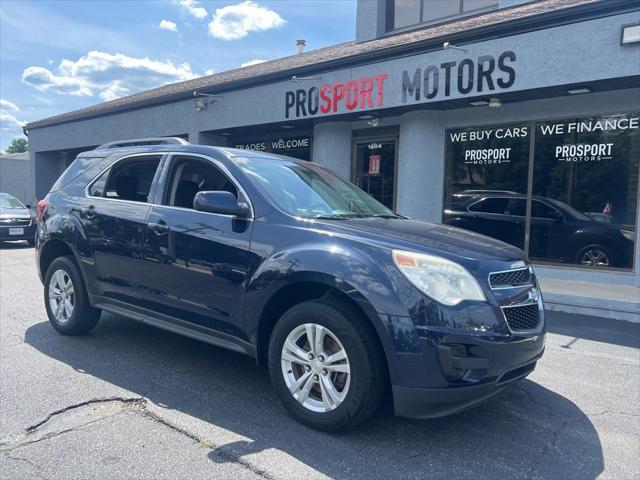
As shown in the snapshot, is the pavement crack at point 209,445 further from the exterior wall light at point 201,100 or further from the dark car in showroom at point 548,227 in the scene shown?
the exterior wall light at point 201,100

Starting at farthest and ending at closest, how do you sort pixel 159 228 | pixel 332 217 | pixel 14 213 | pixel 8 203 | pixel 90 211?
pixel 8 203 < pixel 14 213 < pixel 90 211 < pixel 159 228 < pixel 332 217

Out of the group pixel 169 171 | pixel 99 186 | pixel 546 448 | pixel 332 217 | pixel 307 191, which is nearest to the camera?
pixel 546 448

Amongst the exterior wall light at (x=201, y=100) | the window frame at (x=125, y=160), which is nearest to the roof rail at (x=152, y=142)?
the window frame at (x=125, y=160)

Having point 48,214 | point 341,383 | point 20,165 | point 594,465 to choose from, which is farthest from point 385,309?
point 20,165

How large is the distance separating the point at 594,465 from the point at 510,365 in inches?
29.2

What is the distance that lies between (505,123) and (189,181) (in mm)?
7038

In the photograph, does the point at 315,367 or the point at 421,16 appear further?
the point at 421,16

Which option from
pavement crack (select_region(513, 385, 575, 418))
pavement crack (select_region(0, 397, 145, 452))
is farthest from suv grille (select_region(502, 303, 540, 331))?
pavement crack (select_region(0, 397, 145, 452))

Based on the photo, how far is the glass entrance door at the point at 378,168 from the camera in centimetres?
1127

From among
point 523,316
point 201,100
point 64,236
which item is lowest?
point 523,316

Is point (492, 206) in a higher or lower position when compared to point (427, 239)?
higher

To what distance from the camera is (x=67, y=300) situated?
17.1ft

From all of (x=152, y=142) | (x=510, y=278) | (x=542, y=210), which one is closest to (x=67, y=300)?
(x=152, y=142)

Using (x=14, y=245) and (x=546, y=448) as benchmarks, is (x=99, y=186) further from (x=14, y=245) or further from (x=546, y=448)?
(x=14, y=245)
